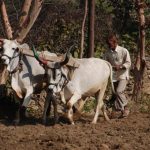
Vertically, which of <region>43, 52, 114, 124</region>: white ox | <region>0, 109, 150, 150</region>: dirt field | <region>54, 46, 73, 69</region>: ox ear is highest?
<region>54, 46, 73, 69</region>: ox ear

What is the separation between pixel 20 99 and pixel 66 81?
837 millimetres

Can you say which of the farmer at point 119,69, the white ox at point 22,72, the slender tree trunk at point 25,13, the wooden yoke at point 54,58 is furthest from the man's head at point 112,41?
the slender tree trunk at point 25,13

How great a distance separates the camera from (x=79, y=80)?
29.5ft

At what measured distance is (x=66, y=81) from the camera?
8758 millimetres

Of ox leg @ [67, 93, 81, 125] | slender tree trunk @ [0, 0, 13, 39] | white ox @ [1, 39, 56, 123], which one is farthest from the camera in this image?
slender tree trunk @ [0, 0, 13, 39]

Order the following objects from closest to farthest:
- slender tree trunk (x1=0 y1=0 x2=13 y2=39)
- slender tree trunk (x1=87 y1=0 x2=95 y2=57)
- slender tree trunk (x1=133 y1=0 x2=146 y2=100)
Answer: slender tree trunk (x1=0 y1=0 x2=13 y2=39) < slender tree trunk (x1=87 y1=0 x2=95 y2=57) < slender tree trunk (x1=133 y1=0 x2=146 y2=100)

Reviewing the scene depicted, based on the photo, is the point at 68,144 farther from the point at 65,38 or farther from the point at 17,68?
the point at 65,38

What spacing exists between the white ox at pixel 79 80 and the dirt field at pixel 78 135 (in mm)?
361

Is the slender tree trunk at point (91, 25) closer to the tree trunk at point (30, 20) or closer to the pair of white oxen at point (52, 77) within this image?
the tree trunk at point (30, 20)

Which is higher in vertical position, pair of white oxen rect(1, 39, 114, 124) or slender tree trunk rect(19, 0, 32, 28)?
slender tree trunk rect(19, 0, 32, 28)

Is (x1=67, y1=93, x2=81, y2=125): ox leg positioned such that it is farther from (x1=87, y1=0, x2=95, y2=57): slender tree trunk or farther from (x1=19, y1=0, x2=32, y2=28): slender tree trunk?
(x1=87, y1=0, x2=95, y2=57): slender tree trunk

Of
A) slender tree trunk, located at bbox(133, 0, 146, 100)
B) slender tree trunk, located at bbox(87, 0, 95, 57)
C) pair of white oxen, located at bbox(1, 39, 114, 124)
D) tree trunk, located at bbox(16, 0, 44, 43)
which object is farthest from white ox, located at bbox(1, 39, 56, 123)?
slender tree trunk, located at bbox(133, 0, 146, 100)

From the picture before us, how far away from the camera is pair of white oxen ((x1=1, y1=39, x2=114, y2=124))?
28.4 feet

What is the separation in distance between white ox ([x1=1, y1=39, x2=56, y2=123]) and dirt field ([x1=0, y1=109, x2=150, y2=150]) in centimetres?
53
